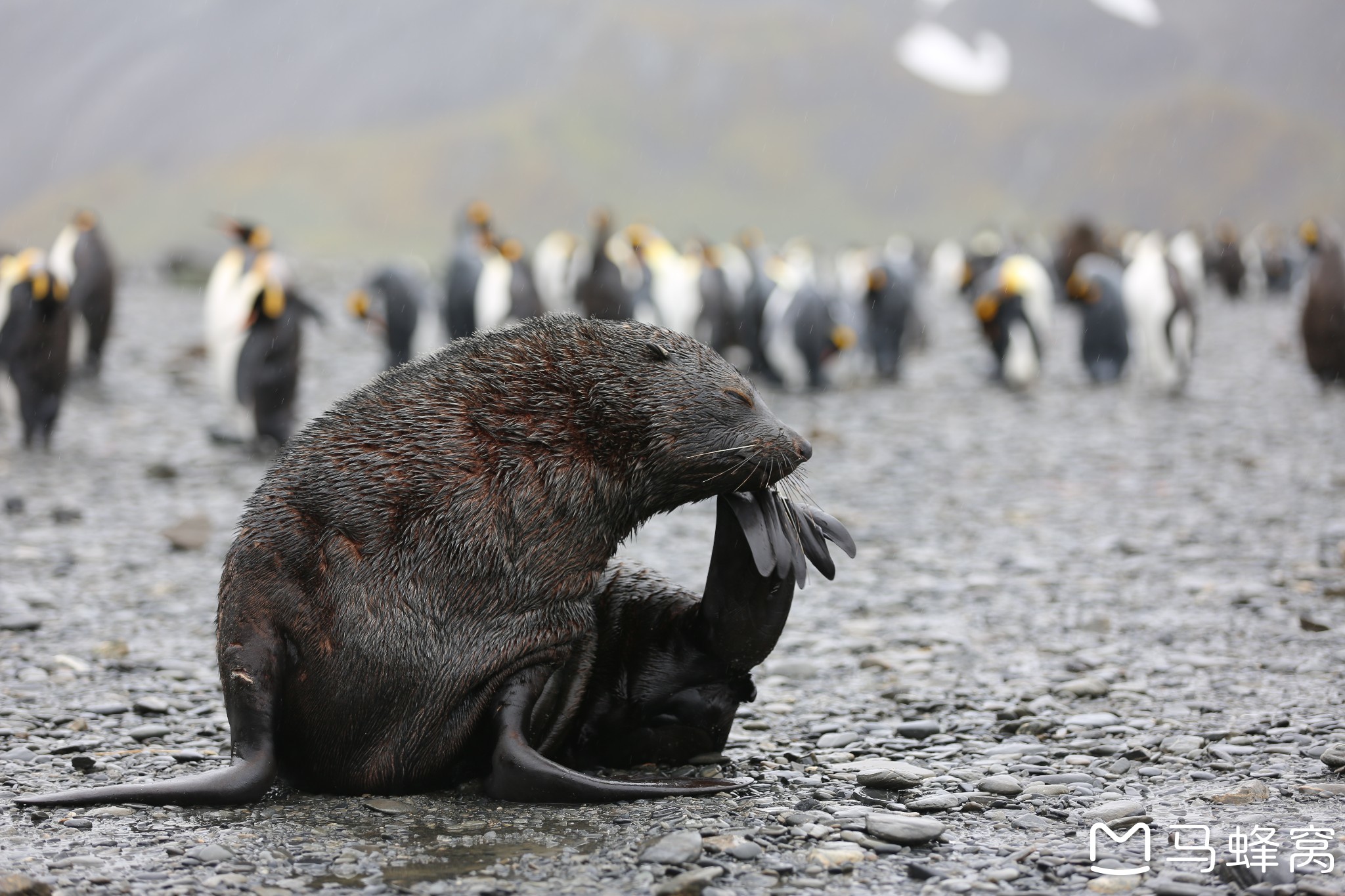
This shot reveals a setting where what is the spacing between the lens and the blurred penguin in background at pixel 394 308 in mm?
16409

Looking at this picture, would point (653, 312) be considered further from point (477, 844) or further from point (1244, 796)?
point (477, 844)

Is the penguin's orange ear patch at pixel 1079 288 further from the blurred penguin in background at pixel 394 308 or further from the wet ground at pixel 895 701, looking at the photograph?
the blurred penguin in background at pixel 394 308

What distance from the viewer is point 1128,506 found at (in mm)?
8836

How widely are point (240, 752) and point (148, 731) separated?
1.06 metres

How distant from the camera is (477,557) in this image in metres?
3.29

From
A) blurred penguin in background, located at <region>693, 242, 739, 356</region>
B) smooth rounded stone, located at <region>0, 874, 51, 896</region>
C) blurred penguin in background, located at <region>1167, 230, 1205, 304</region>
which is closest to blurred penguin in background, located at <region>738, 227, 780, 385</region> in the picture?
blurred penguin in background, located at <region>693, 242, 739, 356</region>

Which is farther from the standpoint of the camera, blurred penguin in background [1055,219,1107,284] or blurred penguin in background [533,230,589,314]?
blurred penguin in background [1055,219,1107,284]

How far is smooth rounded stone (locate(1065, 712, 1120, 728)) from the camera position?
13.9 feet

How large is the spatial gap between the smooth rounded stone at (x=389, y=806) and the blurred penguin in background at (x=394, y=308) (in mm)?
13020

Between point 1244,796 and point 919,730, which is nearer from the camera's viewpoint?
point 1244,796

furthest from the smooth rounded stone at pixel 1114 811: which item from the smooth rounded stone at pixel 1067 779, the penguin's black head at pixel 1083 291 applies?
the penguin's black head at pixel 1083 291

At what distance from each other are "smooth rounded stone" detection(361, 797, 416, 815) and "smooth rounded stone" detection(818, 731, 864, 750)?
136 cm

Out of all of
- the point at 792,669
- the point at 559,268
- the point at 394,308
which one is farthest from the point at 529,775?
the point at 559,268

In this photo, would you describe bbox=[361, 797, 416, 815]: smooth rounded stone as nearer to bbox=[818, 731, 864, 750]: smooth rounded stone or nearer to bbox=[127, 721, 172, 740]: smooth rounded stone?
bbox=[127, 721, 172, 740]: smooth rounded stone
